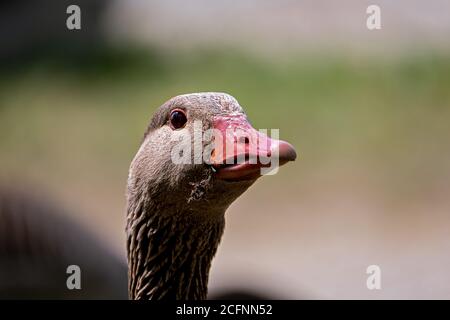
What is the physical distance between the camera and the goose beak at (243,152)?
209cm

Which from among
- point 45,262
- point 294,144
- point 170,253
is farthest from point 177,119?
point 294,144

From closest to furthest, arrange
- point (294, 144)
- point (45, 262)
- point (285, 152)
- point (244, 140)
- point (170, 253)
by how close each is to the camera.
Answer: point (285, 152) < point (244, 140) < point (170, 253) < point (45, 262) < point (294, 144)

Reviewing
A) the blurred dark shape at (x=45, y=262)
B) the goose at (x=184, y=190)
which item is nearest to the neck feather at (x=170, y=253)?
the goose at (x=184, y=190)

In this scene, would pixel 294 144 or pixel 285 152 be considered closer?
pixel 285 152

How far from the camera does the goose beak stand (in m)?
2.09

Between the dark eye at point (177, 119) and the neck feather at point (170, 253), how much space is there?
303 mm

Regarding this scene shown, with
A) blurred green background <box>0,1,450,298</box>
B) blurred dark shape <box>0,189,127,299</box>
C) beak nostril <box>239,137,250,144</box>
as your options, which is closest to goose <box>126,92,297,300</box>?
beak nostril <box>239,137,250,144</box>

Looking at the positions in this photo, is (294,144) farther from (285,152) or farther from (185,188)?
(285,152)

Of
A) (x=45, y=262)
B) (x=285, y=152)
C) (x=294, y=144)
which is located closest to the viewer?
(x=285, y=152)

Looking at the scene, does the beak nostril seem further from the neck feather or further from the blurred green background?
the blurred green background

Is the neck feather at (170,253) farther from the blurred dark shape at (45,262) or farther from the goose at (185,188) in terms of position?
the blurred dark shape at (45,262)

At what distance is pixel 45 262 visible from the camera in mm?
4141

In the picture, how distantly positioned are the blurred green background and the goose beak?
2523 millimetres

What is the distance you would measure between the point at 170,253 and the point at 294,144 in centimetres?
501
